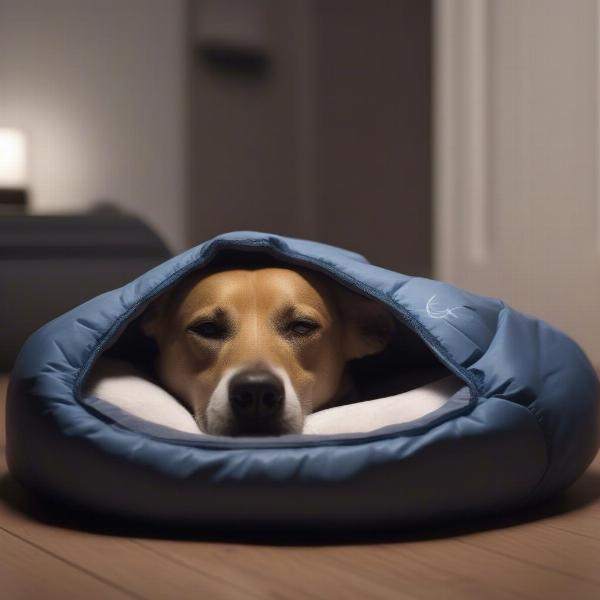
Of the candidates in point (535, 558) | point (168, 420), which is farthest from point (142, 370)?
point (535, 558)

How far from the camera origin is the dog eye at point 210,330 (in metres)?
1.79

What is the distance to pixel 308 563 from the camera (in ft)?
4.07

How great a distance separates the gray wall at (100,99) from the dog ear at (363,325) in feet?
14.6

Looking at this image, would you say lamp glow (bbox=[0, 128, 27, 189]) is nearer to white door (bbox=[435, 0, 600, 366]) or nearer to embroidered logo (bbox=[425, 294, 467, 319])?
white door (bbox=[435, 0, 600, 366])

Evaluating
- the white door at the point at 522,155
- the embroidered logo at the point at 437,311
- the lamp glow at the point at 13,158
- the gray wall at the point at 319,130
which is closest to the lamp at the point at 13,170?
the lamp glow at the point at 13,158

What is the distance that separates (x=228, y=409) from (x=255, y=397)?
55 millimetres

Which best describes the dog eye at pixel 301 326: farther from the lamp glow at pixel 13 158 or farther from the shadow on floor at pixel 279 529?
the lamp glow at pixel 13 158

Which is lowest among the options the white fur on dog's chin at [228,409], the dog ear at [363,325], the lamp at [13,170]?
the white fur on dog's chin at [228,409]

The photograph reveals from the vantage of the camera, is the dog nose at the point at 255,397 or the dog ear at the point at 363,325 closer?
the dog nose at the point at 255,397

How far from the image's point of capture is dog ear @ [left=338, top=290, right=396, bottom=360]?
198 centimetres

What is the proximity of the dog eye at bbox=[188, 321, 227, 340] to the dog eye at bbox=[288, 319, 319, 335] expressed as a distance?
0.13m

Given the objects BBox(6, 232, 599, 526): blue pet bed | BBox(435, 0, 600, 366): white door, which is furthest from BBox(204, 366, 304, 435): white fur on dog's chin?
BBox(435, 0, 600, 366): white door

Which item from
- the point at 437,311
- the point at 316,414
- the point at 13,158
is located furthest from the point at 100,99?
the point at 437,311

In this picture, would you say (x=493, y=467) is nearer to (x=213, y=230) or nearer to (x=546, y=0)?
(x=546, y=0)
